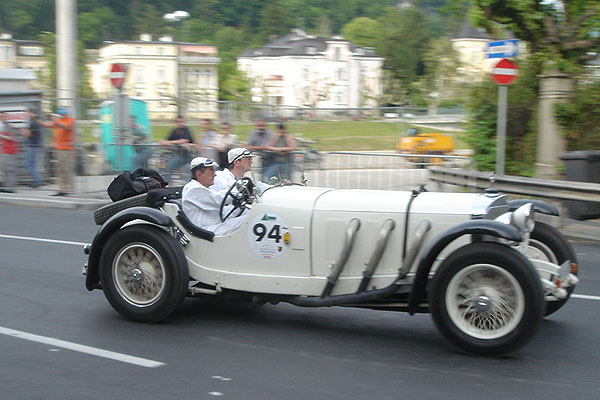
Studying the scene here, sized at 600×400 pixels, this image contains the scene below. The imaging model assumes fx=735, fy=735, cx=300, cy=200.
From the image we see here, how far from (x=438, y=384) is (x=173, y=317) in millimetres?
2567

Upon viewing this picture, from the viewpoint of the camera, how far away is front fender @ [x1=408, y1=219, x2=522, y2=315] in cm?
494

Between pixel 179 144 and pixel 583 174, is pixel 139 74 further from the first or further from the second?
pixel 583 174

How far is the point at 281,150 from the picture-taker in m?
13.6

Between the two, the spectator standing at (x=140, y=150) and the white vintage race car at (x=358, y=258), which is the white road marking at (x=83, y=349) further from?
the spectator standing at (x=140, y=150)

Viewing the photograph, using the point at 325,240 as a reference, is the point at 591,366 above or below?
below

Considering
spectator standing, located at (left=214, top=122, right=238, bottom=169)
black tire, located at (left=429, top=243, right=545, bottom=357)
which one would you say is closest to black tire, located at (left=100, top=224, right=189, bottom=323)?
black tire, located at (left=429, top=243, right=545, bottom=357)

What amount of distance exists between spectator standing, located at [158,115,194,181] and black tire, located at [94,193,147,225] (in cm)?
779

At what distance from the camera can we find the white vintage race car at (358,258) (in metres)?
5.00

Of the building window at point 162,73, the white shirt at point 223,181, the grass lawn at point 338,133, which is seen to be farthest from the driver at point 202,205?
the building window at point 162,73

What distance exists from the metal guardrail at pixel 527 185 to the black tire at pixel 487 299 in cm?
536

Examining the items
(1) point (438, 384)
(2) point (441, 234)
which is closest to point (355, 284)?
(2) point (441, 234)

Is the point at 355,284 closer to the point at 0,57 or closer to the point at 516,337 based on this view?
the point at 516,337

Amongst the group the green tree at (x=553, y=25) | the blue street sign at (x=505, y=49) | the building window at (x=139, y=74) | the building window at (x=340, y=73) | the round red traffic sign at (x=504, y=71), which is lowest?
the round red traffic sign at (x=504, y=71)

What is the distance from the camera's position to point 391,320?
6.15m
